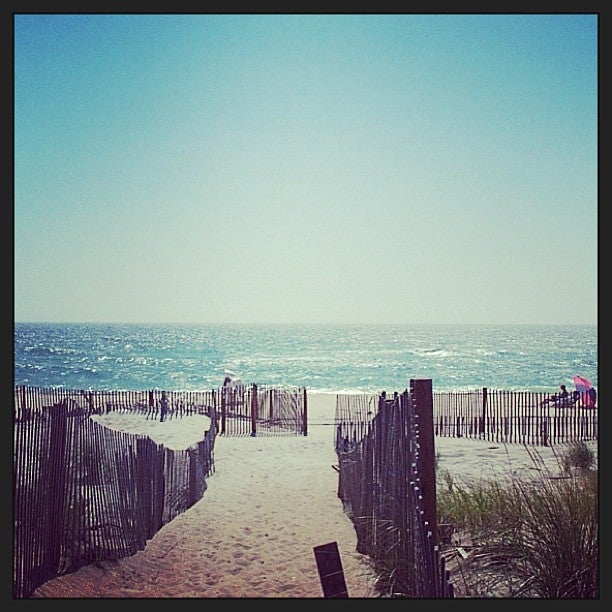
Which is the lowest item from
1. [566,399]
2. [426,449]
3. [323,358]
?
[323,358]

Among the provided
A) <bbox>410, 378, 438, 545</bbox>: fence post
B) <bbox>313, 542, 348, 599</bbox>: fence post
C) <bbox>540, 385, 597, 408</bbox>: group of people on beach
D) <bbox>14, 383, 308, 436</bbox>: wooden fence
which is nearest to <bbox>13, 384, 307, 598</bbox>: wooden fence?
<bbox>313, 542, 348, 599</bbox>: fence post

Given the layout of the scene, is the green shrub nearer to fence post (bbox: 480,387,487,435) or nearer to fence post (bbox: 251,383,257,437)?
fence post (bbox: 480,387,487,435)

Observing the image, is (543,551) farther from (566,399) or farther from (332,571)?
(566,399)

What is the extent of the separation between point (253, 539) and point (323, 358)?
998 inches

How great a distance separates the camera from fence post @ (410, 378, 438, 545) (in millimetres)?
3355

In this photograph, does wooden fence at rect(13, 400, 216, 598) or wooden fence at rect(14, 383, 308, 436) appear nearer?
wooden fence at rect(13, 400, 216, 598)

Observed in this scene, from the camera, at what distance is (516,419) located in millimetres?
11023

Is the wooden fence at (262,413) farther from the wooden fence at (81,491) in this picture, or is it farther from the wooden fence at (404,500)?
the wooden fence at (404,500)

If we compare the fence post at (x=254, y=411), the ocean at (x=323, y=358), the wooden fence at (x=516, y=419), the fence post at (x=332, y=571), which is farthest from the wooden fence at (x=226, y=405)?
the ocean at (x=323, y=358)

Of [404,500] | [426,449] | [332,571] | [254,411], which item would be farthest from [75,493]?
[254,411]

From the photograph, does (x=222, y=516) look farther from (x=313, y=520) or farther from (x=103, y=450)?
(x=103, y=450)

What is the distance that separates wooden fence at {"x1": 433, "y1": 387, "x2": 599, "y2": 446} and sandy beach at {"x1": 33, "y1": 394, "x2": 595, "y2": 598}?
1.21 m

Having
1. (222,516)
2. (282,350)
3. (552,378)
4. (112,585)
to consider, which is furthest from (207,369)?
(112,585)

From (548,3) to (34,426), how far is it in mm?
3354
